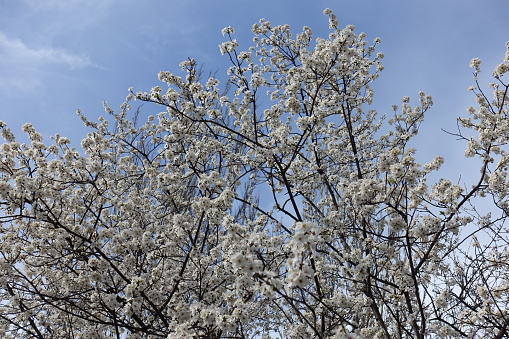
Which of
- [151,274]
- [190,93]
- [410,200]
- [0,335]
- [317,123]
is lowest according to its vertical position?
[0,335]

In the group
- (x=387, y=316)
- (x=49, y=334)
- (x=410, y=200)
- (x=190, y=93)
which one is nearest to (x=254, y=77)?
(x=190, y=93)

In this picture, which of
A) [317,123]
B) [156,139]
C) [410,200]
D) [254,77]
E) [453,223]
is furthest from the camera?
[156,139]

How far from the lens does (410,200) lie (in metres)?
5.10

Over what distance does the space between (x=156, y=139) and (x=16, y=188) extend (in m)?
3.02

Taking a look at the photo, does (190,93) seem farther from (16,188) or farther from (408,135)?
(408,135)

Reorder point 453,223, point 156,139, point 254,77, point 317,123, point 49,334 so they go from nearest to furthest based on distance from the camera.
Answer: point 453,223
point 317,123
point 254,77
point 49,334
point 156,139

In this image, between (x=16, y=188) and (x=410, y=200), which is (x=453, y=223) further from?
(x=16, y=188)

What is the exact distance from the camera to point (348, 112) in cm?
A: 718

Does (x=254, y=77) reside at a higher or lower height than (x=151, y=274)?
higher

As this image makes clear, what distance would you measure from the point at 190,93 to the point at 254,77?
108 cm

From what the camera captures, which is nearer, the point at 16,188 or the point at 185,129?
the point at 16,188

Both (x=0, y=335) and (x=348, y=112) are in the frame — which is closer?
(x=0, y=335)

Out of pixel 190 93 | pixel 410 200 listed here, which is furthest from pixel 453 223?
pixel 190 93

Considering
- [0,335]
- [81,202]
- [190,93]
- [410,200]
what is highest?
[190,93]
